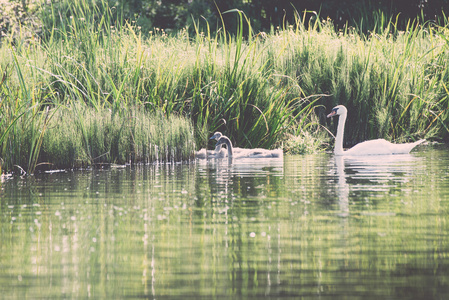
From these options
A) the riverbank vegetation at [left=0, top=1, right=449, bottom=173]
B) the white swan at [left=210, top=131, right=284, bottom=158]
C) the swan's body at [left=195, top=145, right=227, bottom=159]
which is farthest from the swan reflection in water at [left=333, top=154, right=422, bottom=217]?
the riverbank vegetation at [left=0, top=1, right=449, bottom=173]

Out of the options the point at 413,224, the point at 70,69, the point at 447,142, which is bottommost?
the point at 447,142

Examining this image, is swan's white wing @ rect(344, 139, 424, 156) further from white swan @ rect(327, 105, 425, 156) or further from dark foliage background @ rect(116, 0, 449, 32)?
dark foliage background @ rect(116, 0, 449, 32)

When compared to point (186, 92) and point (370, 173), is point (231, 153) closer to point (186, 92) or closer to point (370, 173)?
point (186, 92)

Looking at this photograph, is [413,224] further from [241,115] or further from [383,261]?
[241,115]

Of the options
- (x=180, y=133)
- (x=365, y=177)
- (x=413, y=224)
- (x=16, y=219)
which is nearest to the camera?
(x=413, y=224)

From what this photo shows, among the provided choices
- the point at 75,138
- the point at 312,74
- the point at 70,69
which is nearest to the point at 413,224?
the point at 75,138

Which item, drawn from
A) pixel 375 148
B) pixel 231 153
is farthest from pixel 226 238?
pixel 375 148

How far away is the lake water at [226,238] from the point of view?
4.16m

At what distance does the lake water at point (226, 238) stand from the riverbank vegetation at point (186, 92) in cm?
168

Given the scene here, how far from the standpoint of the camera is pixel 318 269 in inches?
178

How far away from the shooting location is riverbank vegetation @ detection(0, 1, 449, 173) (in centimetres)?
1112

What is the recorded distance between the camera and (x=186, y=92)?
46.5 feet

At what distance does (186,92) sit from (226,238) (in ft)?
29.2

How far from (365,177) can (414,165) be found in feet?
6.85
